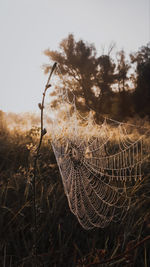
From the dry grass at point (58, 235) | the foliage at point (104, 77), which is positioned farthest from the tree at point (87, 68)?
the dry grass at point (58, 235)

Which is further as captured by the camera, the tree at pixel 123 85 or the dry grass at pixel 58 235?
the tree at pixel 123 85

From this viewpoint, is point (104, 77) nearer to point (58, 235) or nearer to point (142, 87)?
point (142, 87)

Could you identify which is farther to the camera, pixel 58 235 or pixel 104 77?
pixel 104 77

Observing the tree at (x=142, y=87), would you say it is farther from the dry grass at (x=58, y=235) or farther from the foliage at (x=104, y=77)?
the dry grass at (x=58, y=235)

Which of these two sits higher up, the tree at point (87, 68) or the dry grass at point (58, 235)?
the tree at point (87, 68)

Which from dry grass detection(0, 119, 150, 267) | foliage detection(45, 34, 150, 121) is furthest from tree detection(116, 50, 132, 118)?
dry grass detection(0, 119, 150, 267)

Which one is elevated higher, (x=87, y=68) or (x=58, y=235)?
(x=87, y=68)

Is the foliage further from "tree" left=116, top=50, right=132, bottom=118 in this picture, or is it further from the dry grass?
the dry grass

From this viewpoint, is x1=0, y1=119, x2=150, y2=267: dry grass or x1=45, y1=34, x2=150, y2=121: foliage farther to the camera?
x1=45, y1=34, x2=150, y2=121: foliage

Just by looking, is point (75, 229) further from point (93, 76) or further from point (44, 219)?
point (93, 76)

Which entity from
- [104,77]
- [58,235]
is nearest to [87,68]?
[104,77]

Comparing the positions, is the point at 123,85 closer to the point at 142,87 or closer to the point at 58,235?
the point at 142,87

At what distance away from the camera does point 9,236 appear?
4.34 feet

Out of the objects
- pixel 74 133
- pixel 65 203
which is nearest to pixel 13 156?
pixel 74 133
